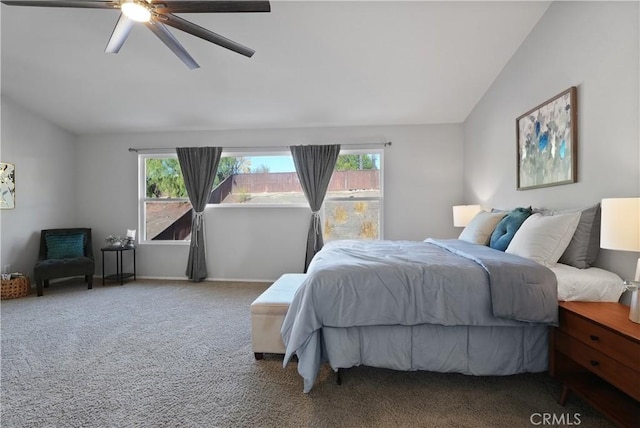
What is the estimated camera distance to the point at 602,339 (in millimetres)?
1359

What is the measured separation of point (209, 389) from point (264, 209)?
9.54 ft

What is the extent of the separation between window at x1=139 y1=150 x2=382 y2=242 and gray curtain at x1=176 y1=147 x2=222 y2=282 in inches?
7.2

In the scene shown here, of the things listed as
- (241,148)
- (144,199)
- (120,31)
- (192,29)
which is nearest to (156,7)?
(192,29)

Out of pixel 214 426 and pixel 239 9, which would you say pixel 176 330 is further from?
pixel 239 9

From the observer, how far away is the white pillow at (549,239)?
1.90 metres

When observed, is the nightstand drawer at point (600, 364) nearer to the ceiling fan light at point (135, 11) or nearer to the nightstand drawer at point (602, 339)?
the nightstand drawer at point (602, 339)

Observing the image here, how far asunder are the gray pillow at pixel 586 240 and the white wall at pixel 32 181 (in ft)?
19.9

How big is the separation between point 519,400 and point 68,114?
19.5 feet

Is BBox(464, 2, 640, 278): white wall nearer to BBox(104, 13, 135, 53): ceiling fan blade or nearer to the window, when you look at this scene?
the window

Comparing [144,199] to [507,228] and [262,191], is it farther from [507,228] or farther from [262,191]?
[507,228]

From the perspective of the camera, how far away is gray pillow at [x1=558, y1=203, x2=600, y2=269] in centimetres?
191

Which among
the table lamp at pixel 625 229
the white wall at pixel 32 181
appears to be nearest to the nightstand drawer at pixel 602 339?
the table lamp at pixel 625 229

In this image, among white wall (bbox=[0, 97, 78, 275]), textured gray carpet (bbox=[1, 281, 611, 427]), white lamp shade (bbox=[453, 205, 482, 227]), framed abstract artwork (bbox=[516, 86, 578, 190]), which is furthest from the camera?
white wall (bbox=[0, 97, 78, 275])

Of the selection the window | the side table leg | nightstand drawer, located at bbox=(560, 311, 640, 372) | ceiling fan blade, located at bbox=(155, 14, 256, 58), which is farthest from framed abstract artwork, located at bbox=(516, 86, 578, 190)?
ceiling fan blade, located at bbox=(155, 14, 256, 58)
